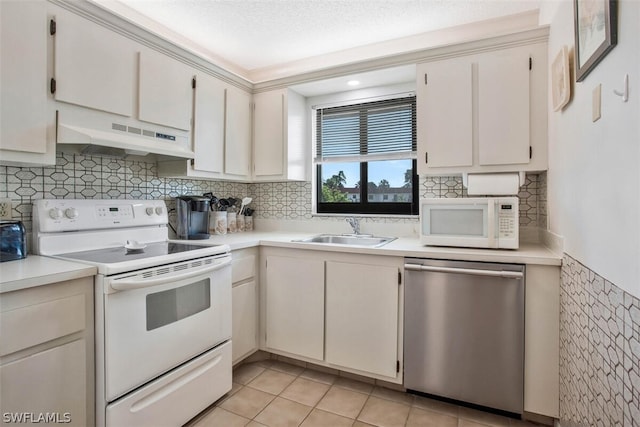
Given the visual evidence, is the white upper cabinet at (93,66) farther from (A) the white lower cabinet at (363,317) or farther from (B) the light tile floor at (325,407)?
(B) the light tile floor at (325,407)

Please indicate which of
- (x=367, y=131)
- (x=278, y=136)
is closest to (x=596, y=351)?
(x=367, y=131)

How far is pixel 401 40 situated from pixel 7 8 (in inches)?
91.2

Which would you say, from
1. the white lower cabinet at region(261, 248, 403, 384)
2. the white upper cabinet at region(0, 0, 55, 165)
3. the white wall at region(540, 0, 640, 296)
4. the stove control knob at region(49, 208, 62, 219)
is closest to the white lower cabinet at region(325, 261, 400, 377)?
the white lower cabinet at region(261, 248, 403, 384)

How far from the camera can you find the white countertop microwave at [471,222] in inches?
71.5

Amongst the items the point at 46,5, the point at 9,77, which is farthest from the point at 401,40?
the point at 9,77

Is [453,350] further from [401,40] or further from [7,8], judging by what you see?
[7,8]

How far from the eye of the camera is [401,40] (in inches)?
99.3

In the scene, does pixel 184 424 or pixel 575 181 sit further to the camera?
pixel 184 424

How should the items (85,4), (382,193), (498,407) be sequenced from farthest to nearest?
(382,193)
(498,407)
(85,4)

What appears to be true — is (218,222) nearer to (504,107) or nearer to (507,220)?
(507,220)

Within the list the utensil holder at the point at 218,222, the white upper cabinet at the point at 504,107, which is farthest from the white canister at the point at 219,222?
the white upper cabinet at the point at 504,107

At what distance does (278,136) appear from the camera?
2729mm

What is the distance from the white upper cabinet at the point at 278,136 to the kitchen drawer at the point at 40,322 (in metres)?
1.69

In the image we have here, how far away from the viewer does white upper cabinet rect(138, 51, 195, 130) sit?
6.28 ft
